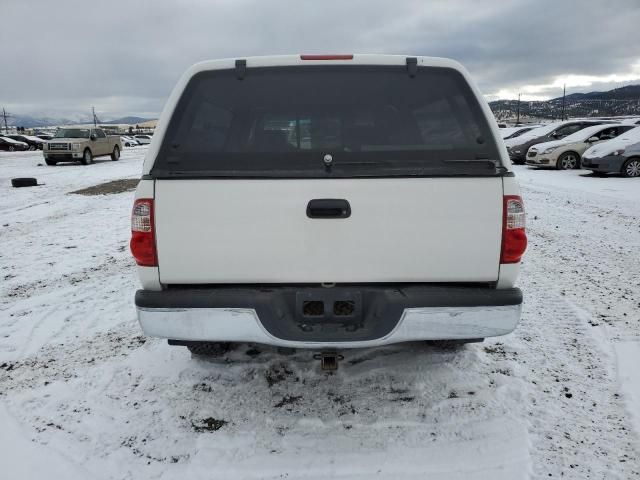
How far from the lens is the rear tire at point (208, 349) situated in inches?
133

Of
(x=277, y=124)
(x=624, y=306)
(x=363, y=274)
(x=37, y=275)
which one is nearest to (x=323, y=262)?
(x=363, y=274)

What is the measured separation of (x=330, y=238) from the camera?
8.04ft

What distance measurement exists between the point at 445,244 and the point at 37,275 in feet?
16.9

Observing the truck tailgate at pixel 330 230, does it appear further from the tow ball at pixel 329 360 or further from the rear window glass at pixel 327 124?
the tow ball at pixel 329 360

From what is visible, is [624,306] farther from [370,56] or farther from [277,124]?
[277,124]

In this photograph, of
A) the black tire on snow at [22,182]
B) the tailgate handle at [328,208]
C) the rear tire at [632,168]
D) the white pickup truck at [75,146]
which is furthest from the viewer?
the white pickup truck at [75,146]

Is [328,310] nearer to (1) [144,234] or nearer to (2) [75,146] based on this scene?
(1) [144,234]

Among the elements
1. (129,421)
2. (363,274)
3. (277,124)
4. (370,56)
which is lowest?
(129,421)

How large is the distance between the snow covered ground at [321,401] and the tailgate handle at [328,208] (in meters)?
1.29

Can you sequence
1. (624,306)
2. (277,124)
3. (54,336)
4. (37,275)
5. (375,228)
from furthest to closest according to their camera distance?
1. (37,275)
2. (624,306)
3. (54,336)
4. (277,124)
5. (375,228)

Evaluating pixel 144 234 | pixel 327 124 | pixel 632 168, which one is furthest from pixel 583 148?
pixel 144 234

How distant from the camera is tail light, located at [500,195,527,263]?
2467 millimetres

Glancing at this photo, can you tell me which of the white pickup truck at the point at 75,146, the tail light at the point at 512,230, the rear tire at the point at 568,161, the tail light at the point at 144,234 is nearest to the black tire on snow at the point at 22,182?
the white pickup truck at the point at 75,146

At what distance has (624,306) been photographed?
4.41m
